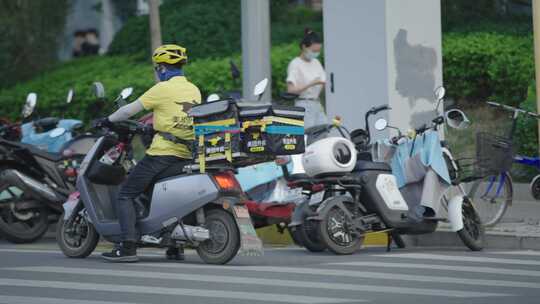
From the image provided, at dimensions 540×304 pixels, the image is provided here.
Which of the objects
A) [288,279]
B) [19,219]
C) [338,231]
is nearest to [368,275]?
[288,279]

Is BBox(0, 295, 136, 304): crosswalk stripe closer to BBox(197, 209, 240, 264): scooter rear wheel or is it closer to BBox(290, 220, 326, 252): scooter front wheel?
BBox(197, 209, 240, 264): scooter rear wheel

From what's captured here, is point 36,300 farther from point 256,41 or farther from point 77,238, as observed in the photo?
point 256,41

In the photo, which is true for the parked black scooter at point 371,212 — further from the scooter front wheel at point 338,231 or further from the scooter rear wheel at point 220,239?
the scooter rear wheel at point 220,239

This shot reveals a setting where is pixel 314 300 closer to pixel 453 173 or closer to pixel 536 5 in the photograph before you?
pixel 453 173

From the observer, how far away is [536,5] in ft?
48.4

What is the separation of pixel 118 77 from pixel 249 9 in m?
8.91

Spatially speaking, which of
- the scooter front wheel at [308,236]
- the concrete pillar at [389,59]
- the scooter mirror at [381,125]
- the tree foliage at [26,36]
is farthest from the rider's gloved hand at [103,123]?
the tree foliage at [26,36]

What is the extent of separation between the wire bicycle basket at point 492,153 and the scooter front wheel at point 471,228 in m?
0.62

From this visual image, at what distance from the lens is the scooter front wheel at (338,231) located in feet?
40.6

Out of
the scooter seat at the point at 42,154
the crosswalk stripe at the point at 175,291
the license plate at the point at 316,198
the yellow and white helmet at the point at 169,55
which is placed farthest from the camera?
the scooter seat at the point at 42,154

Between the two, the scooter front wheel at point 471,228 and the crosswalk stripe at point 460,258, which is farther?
the scooter front wheel at point 471,228

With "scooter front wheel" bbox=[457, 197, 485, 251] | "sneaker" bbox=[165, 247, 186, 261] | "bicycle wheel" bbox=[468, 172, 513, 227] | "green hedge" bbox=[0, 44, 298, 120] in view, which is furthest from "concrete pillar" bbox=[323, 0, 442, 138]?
"green hedge" bbox=[0, 44, 298, 120]

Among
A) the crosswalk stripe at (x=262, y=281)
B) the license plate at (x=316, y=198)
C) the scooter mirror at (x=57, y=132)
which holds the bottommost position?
the crosswalk stripe at (x=262, y=281)

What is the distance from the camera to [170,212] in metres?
11.7
